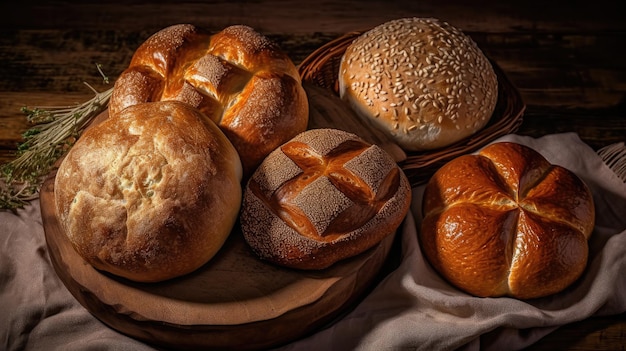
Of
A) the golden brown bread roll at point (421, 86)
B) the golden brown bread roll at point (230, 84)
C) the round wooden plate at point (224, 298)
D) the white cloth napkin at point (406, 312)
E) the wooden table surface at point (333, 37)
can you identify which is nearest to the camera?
the round wooden plate at point (224, 298)

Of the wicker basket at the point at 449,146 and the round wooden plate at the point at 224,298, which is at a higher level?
the wicker basket at the point at 449,146

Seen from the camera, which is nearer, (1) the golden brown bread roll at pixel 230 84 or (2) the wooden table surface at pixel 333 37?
(1) the golden brown bread roll at pixel 230 84

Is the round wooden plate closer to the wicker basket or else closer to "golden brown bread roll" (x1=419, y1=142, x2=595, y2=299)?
"golden brown bread roll" (x1=419, y1=142, x2=595, y2=299)

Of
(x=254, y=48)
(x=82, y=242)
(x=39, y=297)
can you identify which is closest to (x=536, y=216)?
(x=254, y=48)

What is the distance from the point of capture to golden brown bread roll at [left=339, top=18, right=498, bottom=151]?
247cm

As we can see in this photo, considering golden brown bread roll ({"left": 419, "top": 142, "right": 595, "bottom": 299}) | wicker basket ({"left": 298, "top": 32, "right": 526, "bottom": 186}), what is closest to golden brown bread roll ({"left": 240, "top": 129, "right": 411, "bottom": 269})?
golden brown bread roll ({"left": 419, "top": 142, "right": 595, "bottom": 299})

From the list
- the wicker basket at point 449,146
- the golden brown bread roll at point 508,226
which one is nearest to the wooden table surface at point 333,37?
the wicker basket at point 449,146

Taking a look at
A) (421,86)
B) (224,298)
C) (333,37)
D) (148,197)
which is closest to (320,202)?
(224,298)

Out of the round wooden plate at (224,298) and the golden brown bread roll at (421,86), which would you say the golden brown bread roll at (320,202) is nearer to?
the round wooden plate at (224,298)

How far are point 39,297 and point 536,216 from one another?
154 centimetres

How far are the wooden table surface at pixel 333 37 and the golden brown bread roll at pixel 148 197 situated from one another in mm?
1011

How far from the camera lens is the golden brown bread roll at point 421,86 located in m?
2.47

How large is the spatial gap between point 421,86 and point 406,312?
84 centimetres

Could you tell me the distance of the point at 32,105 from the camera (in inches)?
119
